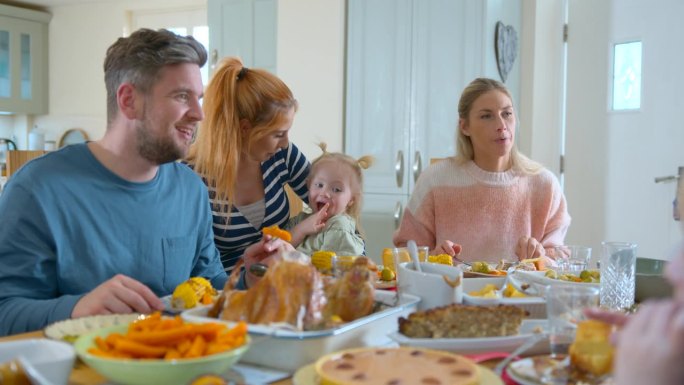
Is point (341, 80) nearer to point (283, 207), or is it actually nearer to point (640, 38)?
point (640, 38)

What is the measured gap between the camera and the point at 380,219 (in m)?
4.10

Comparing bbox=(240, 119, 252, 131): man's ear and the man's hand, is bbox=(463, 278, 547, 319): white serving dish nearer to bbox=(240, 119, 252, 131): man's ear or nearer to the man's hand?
the man's hand

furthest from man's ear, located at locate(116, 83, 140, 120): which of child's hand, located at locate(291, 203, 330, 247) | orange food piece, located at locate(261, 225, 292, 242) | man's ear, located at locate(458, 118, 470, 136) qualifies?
man's ear, located at locate(458, 118, 470, 136)

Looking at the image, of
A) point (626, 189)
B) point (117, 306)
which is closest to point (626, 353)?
point (117, 306)

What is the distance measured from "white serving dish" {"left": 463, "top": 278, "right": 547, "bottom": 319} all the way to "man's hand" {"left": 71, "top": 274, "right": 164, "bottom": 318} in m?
0.54

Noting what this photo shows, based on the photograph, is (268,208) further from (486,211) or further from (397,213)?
(397,213)

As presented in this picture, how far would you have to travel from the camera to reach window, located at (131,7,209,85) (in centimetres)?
597

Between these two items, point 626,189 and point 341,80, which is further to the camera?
point 341,80

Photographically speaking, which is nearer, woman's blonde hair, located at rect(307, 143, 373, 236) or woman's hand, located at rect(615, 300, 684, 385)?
woman's hand, located at rect(615, 300, 684, 385)

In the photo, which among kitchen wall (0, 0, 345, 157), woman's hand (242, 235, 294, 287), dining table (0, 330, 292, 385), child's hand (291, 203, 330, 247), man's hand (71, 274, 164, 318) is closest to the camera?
dining table (0, 330, 292, 385)

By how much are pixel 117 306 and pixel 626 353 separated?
0.89m

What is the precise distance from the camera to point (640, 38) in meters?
3.78

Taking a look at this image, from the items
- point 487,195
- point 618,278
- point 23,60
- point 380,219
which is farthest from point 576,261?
point 23,60

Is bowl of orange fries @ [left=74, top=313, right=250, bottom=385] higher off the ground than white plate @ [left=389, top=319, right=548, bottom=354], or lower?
higher
